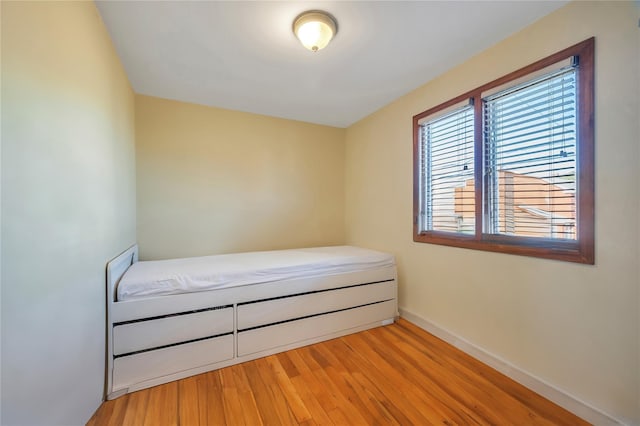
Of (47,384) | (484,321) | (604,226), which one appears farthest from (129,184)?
(604,226)

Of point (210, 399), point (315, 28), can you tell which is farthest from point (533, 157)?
point (210, 399)

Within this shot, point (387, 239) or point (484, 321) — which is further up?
point (387, 239)

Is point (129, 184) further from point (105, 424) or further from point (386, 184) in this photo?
point (386, 184)

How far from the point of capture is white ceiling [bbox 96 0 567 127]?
55.6 inches

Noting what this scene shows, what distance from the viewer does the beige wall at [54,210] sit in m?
0.79

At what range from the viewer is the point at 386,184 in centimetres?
274

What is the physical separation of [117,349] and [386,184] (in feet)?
8.60

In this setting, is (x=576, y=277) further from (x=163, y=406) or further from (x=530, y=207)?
(x=163, y=406)

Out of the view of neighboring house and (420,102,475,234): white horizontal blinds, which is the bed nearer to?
(420,102,475,234): white horizontal blinds

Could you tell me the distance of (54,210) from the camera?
1.00 metres

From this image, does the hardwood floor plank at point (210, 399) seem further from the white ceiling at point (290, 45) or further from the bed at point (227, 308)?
the white ceiling at point (290, 45)

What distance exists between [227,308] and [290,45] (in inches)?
76.6

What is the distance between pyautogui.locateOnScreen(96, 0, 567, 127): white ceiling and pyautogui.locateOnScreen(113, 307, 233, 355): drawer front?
189 centimetres

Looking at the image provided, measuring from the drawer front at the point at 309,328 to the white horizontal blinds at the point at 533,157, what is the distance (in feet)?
4.10
